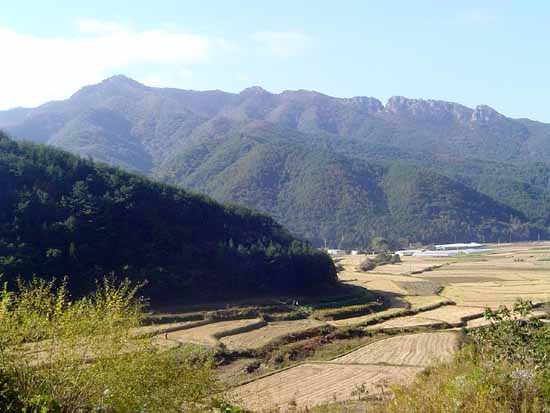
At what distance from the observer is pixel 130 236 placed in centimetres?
4716

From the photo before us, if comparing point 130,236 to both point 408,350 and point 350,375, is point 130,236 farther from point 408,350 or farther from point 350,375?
point 350,375

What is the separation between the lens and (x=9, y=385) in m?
6.46

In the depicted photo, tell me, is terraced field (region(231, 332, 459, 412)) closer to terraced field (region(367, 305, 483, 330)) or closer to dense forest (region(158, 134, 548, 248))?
terraced field (region(367, 305, 483, 330))

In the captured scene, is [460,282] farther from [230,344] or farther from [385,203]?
[385,203]

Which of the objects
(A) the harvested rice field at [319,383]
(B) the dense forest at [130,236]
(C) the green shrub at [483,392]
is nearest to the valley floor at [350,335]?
(A) the harvested rice field at [319,383]

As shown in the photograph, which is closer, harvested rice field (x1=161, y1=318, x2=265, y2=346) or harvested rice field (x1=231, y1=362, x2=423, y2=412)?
harvested rice field (x1=231, y1=362, x2=423, y2=412)

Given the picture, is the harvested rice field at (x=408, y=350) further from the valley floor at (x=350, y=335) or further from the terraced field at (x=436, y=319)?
the terraced field at (x=436, y=319)

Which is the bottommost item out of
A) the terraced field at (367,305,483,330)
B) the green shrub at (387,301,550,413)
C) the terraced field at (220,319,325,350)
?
the terraced field at (367,305,483,330)

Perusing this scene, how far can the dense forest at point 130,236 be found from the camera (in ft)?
135

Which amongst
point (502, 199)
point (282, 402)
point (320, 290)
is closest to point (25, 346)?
point (282, 402)

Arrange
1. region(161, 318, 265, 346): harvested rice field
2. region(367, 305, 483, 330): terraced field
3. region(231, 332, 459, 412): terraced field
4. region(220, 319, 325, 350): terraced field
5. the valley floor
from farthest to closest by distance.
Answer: region(367, 305, 483, 330): terraced field
region(220, 319, 325, 350): terraced field
region(161, 318, 265, 346): harvested rice field
the valley floor
region(231, 332, 459, 412): terraced field

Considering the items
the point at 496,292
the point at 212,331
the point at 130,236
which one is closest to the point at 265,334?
the point at 212,331

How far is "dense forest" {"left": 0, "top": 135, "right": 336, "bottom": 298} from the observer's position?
4119 centimetres

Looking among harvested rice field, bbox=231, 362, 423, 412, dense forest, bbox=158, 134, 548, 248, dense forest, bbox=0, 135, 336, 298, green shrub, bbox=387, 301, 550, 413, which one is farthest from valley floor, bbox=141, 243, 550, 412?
dense forest, bbox=158, 134, 548, 248
